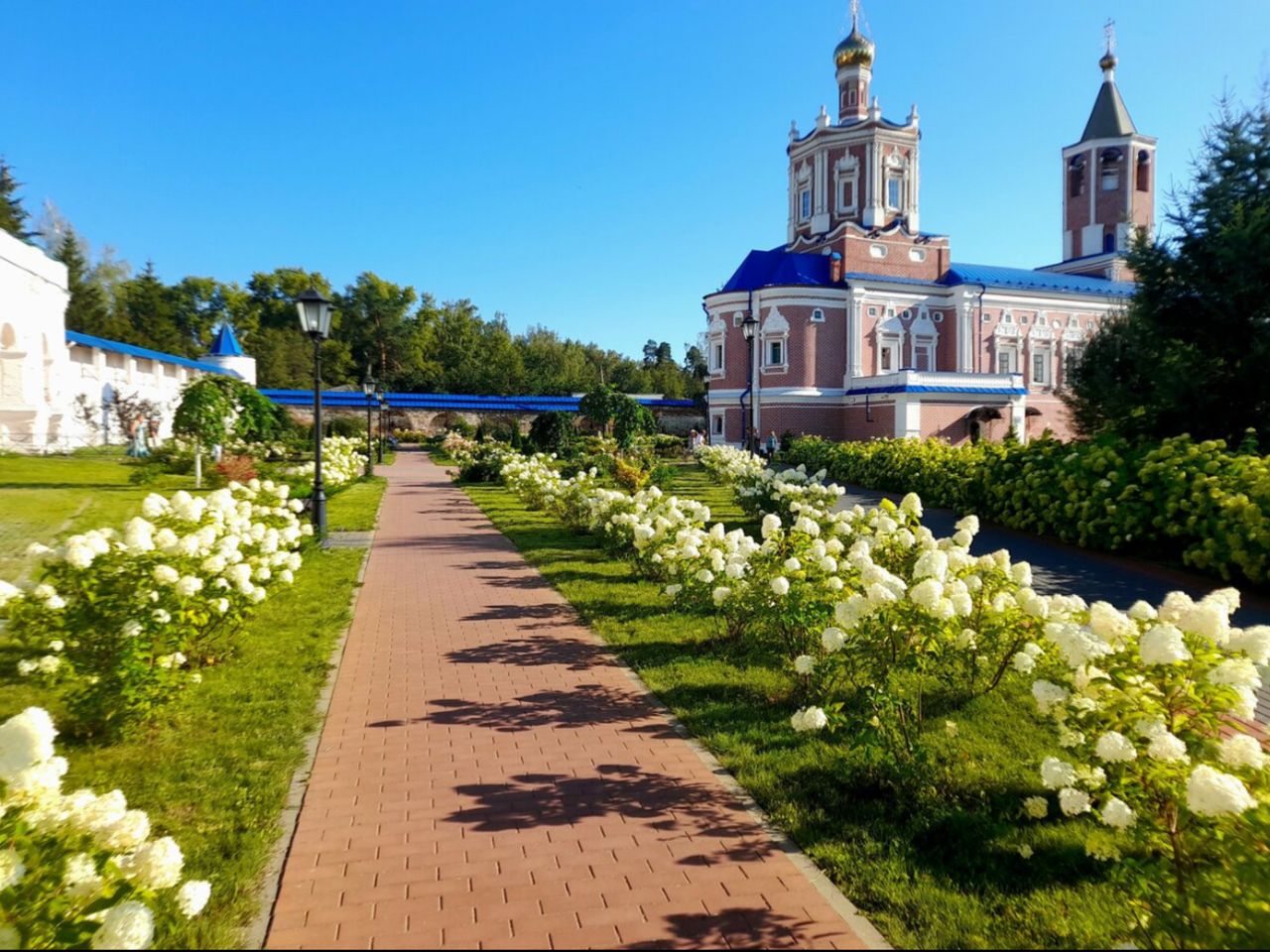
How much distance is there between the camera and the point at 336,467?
17578 mm

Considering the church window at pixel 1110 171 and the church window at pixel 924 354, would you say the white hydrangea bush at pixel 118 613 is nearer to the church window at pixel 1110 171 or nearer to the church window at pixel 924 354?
the church window at pixel 924 354

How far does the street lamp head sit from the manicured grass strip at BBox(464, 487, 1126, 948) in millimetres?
7657

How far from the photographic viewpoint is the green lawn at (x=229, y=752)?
10.1 feet

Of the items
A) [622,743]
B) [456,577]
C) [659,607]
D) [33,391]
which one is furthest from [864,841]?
[33,391]

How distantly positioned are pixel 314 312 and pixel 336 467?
7024mm

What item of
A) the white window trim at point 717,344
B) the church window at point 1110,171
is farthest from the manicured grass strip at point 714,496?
the church window at point 1110,171

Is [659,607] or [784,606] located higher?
[784,606]

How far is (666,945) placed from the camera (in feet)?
8.59

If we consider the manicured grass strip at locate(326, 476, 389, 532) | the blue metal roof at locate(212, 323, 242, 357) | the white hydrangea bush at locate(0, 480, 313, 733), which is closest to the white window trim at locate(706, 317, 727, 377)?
the manicured grass strip at locate(326, 476, 389, 532)

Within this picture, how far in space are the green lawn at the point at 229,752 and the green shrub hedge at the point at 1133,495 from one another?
8065 mm

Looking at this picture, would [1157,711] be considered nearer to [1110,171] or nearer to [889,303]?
[889,303]

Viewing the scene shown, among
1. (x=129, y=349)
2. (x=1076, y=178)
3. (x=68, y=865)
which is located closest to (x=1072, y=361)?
(x=68, y=865)

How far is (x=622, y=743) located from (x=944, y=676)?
1.91m

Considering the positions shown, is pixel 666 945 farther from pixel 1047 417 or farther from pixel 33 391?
pixel 1047 417
